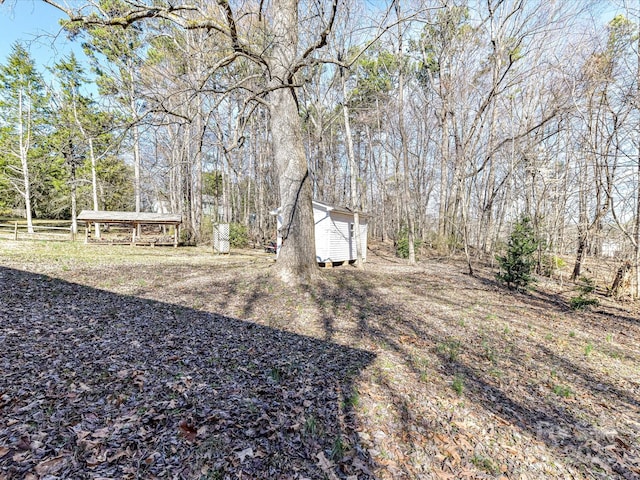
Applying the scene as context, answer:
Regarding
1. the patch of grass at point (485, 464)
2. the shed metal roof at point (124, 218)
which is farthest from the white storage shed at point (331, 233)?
the patch of grass at point (485, 464)

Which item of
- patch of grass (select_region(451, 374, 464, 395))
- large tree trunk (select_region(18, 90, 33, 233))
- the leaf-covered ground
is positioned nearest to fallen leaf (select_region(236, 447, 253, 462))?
the leaf-covered ground

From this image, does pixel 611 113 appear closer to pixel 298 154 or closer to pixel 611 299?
pixel 611 299

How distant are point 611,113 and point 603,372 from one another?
623 centimetres

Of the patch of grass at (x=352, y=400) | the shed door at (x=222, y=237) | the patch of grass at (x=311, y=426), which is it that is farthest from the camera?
the shed door at (x=222, y=237)

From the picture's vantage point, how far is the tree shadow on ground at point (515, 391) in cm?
230

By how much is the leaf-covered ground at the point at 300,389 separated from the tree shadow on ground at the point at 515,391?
2cm

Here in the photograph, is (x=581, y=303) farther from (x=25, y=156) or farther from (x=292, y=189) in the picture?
(x=25, y=156)

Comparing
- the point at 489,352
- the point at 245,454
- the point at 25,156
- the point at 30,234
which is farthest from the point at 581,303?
the point at 25,156

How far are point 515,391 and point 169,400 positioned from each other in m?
3.36

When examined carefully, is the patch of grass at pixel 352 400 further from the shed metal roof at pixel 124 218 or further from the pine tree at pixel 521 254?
the shed metal roof at pixel 124 218

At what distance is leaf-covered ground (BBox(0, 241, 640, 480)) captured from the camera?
6.55ft

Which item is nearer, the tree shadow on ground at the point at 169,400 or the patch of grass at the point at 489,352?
the tree shadow on ground at the point at 169,400

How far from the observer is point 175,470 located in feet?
5.98

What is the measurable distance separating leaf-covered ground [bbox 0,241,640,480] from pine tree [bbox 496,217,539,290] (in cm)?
222
